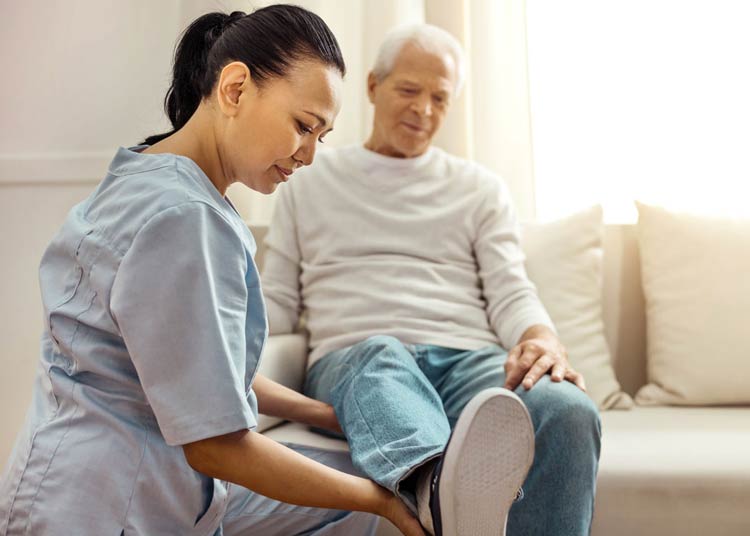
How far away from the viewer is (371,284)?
1771mm

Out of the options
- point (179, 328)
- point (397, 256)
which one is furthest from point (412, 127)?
point (179, 328)

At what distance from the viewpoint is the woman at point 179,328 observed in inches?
31.6

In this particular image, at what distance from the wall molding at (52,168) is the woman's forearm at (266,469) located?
1.78m

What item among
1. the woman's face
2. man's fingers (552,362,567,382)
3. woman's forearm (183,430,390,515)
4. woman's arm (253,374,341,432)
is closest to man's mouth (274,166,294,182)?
the woman's face

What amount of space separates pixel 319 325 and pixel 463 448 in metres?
0.89

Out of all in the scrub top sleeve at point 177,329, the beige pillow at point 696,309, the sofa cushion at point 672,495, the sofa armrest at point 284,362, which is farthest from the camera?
the beige pillow at point 696,309

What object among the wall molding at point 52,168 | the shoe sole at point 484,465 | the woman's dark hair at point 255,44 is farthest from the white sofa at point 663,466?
the wall molding at point 52,168

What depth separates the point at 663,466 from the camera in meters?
1.40

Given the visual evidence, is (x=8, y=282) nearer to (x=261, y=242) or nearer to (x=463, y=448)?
(x=261, y=242)

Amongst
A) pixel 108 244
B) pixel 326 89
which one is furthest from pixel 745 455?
pixel 108 244

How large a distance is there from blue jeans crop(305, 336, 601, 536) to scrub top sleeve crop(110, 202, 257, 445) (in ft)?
1.08

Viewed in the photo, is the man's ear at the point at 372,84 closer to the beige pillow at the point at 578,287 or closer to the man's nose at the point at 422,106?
the man's nose at the point at 422,106

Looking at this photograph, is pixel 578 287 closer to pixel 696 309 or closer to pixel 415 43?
pixel 696 309

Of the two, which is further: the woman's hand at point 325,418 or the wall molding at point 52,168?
the wall molding at point 52,168
